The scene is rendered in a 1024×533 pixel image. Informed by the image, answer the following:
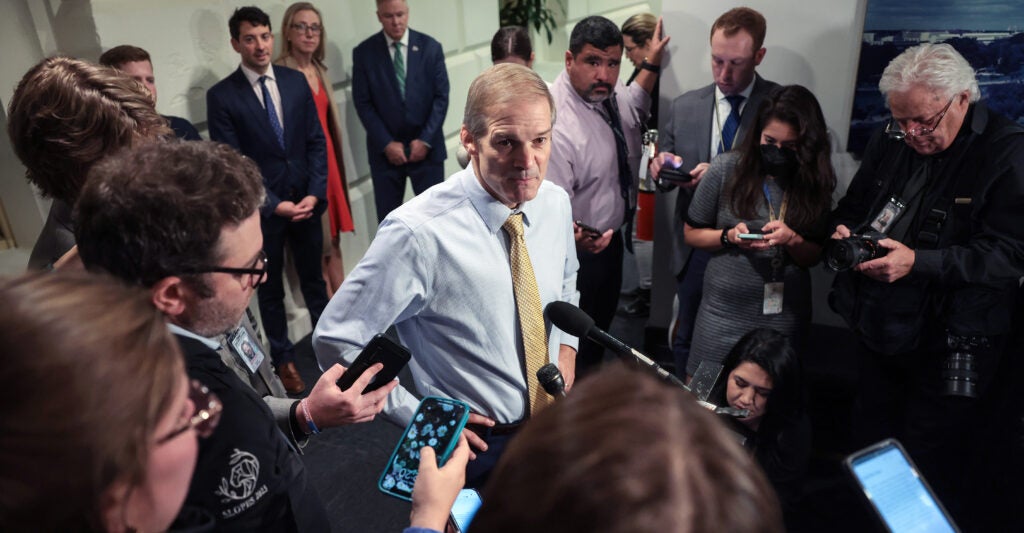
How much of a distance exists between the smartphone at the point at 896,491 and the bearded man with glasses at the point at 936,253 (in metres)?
1.09

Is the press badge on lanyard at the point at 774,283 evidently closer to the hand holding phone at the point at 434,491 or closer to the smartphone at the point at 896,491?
the smartphone at the point at 896,491

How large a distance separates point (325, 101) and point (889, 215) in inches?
121

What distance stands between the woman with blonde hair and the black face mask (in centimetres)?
A: 248

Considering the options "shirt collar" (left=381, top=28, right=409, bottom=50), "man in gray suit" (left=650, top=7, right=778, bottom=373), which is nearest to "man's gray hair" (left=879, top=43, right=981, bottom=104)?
"man in gray suit" (left=650, top=7, right=778, bottom=373)

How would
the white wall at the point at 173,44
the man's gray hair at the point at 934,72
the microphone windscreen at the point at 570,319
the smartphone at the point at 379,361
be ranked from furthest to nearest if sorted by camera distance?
the white wall at the point at 173,44
the man's gray hair at the point at 934,72
the microphone windscreen at the point at 570,319
the smartphone at the point at 379,361

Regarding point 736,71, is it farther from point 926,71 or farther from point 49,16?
point 49,16

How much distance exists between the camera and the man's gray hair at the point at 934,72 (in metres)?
2.02

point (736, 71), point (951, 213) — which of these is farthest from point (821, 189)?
point (736, 71)

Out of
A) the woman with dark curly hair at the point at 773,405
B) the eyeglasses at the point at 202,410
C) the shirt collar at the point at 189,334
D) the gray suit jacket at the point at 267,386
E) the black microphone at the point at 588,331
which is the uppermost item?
the eyeglasses at the point at 202,410

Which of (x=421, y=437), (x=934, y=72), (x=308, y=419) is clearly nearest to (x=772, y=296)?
(x=934, y=72)

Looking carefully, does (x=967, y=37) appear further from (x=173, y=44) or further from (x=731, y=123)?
(x=173, y=44)

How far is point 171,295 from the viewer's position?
3.81 ft

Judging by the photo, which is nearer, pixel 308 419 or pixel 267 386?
pixel 308 419

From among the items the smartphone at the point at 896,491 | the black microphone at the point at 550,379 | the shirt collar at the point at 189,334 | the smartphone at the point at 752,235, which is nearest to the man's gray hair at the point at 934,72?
the smartphone at the point at 752,235
